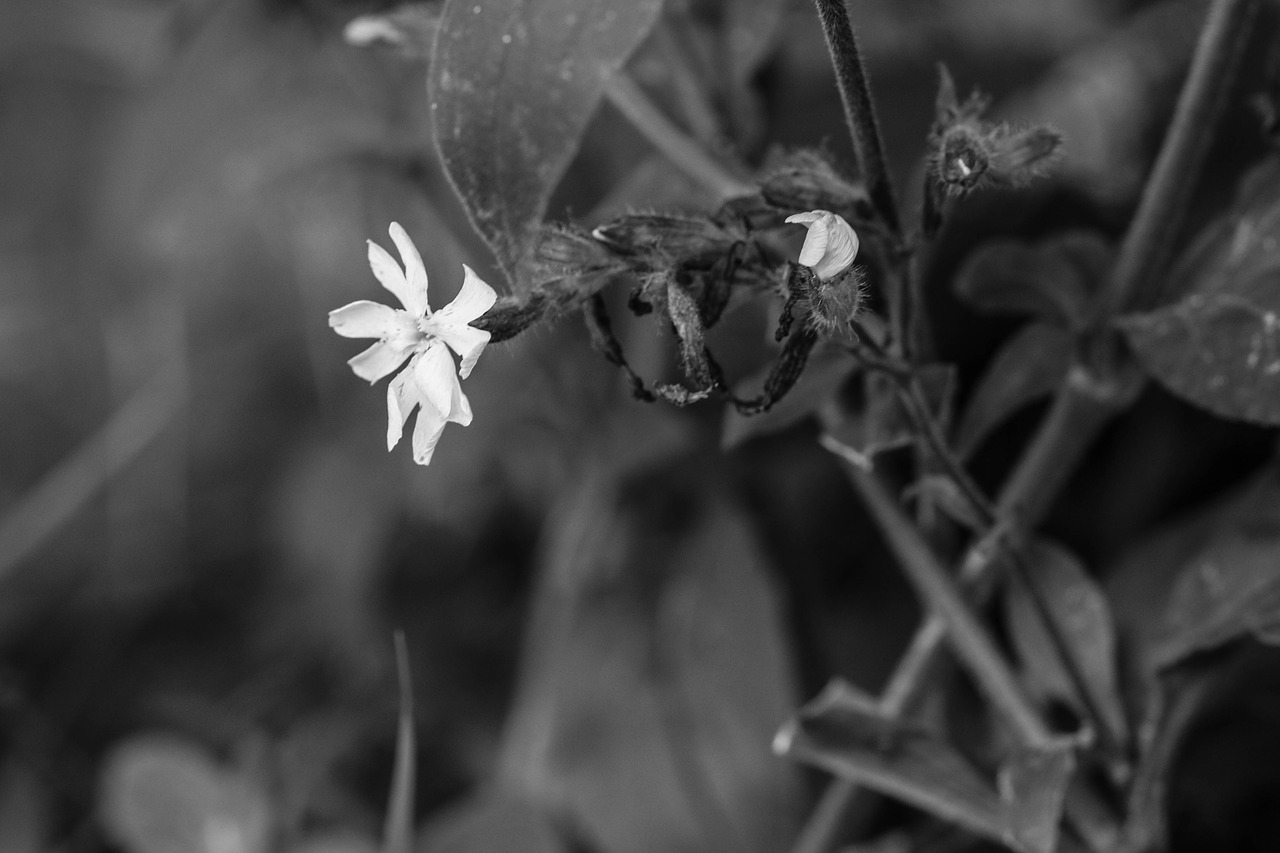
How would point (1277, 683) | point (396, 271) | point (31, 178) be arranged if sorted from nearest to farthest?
point (396, 271)
point (1277, 683)
point (31, 178)

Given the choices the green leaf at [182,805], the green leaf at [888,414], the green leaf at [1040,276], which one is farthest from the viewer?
the green leaf at [182,805]

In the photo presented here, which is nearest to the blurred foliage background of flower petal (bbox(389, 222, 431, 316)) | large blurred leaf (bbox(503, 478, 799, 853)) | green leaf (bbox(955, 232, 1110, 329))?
A: large blurred leaf (bbox(503, 478, 799, 853))

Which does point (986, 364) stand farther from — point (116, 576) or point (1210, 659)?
point (116, 576)

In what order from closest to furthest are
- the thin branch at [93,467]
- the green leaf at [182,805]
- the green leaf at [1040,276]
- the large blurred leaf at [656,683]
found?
the green leaf at [1040,276]
the large blurred leaf at [656,683]
the green leaf at [182,805]
the thin branch at [93,467]

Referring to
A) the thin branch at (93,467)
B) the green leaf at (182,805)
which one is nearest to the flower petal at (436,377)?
the green leaf at (182,805)

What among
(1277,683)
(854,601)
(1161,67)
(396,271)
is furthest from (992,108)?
(396,271)

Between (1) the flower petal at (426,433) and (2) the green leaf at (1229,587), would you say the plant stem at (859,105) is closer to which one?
(1) the flower petal at (426,433)

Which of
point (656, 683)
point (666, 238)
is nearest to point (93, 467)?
point (656, 683)
